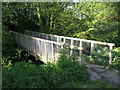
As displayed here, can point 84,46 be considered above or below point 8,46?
above

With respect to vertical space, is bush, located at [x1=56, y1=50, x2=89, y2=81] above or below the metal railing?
below

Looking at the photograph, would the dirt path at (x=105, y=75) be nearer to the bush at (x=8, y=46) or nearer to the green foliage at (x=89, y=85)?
the green foliage at (x=89, y=85)

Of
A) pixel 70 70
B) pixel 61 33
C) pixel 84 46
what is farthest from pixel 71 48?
pixel 61 33

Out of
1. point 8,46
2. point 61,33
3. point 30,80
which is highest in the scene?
point 61,33

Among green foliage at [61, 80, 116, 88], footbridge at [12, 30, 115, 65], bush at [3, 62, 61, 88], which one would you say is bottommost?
green foliage at [61, 80, 116, 88]

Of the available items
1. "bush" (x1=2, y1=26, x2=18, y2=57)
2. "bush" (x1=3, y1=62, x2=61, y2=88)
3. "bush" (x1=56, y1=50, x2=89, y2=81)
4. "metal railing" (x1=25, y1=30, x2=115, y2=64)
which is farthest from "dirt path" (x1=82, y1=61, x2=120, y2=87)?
"bush" (x1=2, y1=26, x2=18, y2=57)

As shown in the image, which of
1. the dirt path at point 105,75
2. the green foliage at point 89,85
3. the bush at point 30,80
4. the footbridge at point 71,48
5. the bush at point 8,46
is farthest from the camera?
the bush at point 8,46

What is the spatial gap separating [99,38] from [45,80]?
208 inches

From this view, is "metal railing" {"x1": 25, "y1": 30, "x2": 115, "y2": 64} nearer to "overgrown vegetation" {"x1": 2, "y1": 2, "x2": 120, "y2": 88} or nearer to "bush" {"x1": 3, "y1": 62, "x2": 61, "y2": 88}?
"overgrown vegetation" {"x1": 2, "y1": 2, "x2": 120, "y2": 88}

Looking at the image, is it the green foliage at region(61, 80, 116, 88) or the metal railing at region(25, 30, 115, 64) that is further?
the metal railing at region(25, 30, 115, 64)

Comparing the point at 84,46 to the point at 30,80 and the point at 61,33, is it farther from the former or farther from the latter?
the point at 30,80

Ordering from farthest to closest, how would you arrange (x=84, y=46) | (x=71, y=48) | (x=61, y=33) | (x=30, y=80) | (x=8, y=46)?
(x=8, y=46) → (x=61, y=33) → (x=84, y=46) → (x=71, y=48) → (x=30, y=80)

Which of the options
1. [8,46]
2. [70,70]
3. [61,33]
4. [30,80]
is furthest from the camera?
[8,46]

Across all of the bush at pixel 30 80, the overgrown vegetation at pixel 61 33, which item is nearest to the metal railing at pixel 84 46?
the overgrown vegetation at pixel 61 33
